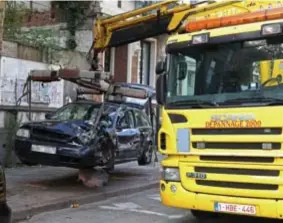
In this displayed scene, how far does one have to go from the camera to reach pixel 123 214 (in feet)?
A: 31.7

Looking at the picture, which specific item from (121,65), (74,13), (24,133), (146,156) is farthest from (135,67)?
(24,133)

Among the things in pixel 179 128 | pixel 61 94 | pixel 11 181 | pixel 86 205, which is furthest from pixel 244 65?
pixel 61 94

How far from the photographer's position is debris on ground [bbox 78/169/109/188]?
39.4 ft

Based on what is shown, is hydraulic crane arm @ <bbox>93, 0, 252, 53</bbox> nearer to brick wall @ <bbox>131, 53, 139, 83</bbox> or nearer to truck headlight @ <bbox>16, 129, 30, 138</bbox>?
truck headlight @ <bbox>16, 129, 30, 138</bbox>

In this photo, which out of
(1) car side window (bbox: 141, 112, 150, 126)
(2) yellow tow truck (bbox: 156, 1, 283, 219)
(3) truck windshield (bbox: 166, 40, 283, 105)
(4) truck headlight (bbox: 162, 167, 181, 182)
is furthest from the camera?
(1) car side window (bbox: 141, 112, 150, 126)

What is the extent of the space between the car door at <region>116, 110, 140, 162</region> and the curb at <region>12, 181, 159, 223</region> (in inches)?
32.5

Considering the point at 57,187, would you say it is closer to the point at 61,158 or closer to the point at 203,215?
the point at 61,158

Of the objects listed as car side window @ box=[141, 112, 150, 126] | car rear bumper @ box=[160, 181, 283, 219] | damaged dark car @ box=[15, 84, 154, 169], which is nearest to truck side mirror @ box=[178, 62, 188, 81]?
car rear bumper @ box=[160, 181, 283, 219]

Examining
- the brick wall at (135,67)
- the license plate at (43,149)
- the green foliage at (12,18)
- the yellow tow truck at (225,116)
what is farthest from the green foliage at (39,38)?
the yellow tow truck at (225,116)

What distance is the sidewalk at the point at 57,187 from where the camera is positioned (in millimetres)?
9727

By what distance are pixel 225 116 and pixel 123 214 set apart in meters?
3.13

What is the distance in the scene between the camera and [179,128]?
780cm

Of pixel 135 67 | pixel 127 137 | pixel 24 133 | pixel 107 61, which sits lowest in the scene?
pixel 127 137

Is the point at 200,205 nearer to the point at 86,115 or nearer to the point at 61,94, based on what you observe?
the point at 86,115
